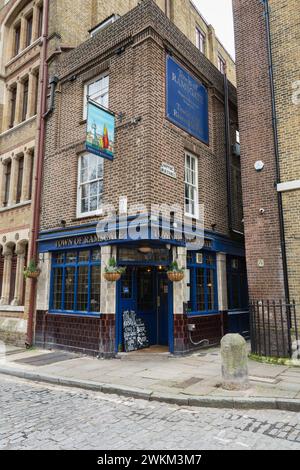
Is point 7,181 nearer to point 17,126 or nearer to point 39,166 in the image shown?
point 17,126

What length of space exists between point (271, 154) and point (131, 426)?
27.3ft

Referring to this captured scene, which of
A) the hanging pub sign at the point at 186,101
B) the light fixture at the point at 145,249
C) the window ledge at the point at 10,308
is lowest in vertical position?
the window ledge at the point at 10,308

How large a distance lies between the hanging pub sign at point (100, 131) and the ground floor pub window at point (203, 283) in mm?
4113

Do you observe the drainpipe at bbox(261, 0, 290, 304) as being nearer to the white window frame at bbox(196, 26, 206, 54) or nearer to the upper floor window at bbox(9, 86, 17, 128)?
the upper floor window at bbox(9, 86, 17, 128)

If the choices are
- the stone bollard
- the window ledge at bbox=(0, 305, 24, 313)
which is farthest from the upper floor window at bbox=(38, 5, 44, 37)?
the stone bollard

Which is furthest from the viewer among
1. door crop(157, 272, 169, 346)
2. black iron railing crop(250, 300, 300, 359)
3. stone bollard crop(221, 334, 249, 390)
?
door crop(157, 272, 169, 346)

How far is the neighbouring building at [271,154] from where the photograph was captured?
9656mm

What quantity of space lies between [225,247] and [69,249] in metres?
5.54

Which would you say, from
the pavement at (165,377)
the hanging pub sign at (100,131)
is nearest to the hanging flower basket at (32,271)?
the pavement at (165,377)

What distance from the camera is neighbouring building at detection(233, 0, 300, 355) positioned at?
9.66 meters

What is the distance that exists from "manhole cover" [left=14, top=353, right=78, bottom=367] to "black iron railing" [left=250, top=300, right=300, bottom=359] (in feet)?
16.8

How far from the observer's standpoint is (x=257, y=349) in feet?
30.7

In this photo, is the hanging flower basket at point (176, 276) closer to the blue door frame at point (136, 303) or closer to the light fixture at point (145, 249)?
the blue door frame at point (136, 303)
